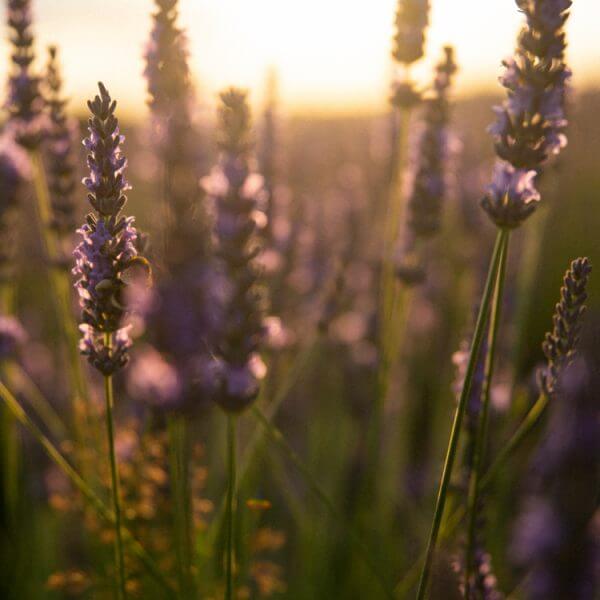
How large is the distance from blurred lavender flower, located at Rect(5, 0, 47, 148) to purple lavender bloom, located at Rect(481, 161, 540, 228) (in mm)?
1785

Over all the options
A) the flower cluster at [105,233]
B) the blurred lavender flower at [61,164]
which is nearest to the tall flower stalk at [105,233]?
the flower cluster at [105,233]

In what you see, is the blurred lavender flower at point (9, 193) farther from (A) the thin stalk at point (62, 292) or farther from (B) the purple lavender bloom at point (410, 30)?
(B) the purple lavender bloom at point (410, 30)

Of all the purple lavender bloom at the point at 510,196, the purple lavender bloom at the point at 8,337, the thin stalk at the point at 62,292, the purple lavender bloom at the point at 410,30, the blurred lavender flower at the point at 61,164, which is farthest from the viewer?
the purple lavender bloom at the point at 8,337

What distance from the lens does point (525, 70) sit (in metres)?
1.69

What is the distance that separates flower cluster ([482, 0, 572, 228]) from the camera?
1632 millimetres

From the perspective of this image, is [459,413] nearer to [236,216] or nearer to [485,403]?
[485,403]

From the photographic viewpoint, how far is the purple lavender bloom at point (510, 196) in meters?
1.73

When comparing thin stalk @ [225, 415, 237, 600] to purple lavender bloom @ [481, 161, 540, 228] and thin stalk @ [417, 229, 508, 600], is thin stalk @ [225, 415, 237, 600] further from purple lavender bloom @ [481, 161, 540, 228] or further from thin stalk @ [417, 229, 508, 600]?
purple lavender bloom @ [481, 161, 540, 228]

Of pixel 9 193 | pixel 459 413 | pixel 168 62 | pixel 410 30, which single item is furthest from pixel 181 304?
pixel 9 193

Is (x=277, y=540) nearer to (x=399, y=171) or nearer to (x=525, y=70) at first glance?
(x=399, y=171)

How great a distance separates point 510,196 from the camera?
1.77 meters

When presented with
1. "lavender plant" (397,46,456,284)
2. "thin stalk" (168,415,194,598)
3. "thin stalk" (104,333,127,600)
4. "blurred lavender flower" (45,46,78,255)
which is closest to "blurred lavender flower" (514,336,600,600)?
"thin stalk" (168,415,194,598)

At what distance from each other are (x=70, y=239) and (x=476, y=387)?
171 centimetres

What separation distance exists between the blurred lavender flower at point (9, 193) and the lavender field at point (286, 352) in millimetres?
13
